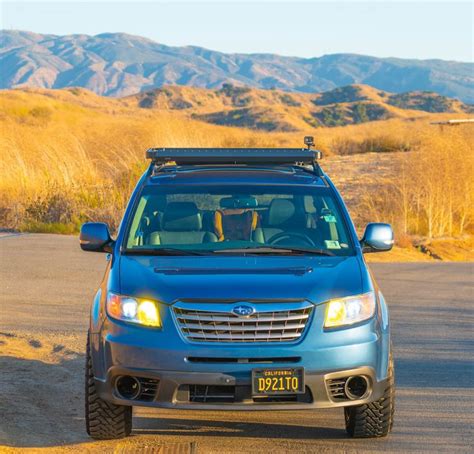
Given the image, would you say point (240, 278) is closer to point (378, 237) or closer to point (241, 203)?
point (378, 237)

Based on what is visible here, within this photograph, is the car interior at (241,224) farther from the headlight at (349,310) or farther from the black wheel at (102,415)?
the black wheel at (102,415)

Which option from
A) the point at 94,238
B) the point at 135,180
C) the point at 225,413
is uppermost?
the point at 94,238

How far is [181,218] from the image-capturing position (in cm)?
806

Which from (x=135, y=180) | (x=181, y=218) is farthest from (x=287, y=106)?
(x=181, y=218)

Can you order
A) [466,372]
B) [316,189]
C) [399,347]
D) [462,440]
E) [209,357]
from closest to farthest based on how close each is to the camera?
[209,357] → [462,440] → [316,189] → [466,372] → [399,347]

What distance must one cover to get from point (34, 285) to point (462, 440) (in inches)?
335

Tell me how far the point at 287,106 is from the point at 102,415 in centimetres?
10693

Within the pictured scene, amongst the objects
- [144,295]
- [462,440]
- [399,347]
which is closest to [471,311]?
[399,347]

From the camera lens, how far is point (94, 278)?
1543cm

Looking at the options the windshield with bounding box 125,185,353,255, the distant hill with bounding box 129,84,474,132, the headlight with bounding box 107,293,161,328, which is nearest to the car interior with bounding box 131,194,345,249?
the windshield with bounding box 125,185,353,255

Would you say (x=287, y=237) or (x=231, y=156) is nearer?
(x=287, y=237)

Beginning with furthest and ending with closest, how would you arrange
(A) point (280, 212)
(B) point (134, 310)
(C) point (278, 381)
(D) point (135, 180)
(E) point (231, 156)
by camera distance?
(D) point (135, 180), (E) point (231, 156), (A) point (280, 212), (B) point (134, 310), (C) point (278, 381)

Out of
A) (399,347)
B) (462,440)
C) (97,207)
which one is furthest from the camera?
(97,207)

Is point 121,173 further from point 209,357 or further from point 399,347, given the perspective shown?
point 209,357
